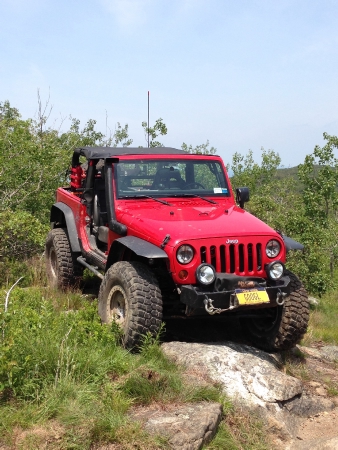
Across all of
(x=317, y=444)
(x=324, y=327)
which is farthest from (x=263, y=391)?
(x=324, y=327)

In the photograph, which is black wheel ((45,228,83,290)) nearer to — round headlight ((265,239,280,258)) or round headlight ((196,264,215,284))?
round headlight ((196,264,215,284))

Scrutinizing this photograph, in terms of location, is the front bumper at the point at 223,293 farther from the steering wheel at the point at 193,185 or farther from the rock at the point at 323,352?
the steering wheel at the point at 193,185

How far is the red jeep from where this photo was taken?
4.82 m

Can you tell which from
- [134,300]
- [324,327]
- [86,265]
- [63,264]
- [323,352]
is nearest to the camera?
[134,300]

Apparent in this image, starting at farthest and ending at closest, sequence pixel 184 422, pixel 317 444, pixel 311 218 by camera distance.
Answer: pixel 311 218
pixel 317 444
pixel 184 422

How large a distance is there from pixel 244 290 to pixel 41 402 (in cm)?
191

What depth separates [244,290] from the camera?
478 cm

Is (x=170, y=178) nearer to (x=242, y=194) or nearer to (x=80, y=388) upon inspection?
(x=242, y=194)

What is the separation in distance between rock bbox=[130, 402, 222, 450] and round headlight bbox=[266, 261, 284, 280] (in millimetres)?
1358

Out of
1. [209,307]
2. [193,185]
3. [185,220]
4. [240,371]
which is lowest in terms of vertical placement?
[240,371]

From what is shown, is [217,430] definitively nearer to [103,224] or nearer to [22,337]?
[22,337]

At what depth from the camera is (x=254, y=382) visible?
15.4 ft

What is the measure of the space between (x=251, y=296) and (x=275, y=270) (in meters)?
0.45

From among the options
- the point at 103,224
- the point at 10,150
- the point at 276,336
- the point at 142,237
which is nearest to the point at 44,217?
the point at 10,150
